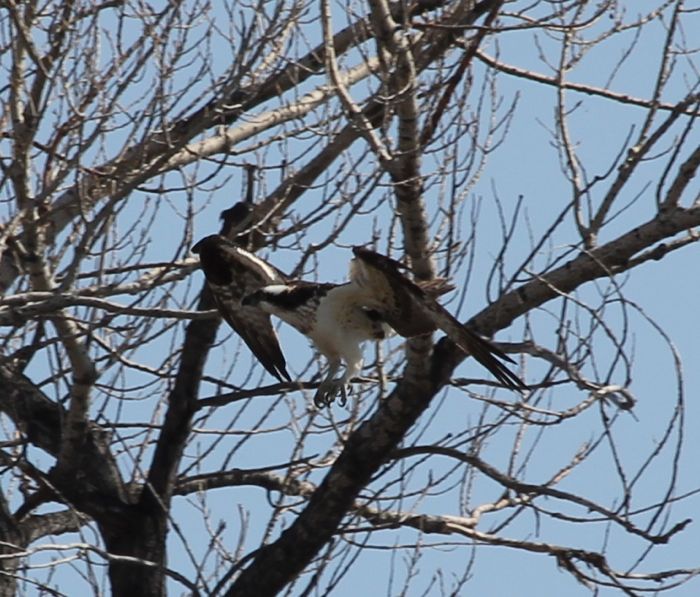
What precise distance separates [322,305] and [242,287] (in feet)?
1.54

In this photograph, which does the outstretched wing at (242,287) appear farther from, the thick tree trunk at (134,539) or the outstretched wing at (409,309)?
the thick tree trunk at (134,539)

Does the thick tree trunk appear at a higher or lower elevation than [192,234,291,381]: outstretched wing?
lower

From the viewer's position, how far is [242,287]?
20.9 ft

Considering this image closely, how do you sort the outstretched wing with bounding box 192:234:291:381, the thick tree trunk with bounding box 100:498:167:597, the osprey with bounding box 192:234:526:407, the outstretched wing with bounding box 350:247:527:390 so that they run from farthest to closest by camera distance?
the outstretched wing with bounding box 192:234:291:381
the thick tree trunk with bounding box 100:498:167:597
the osprey with bounding box 192:234:526:407
the outstretched wing with bounding box 350:247:527:390

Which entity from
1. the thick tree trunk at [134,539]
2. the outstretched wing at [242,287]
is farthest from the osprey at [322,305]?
the thick tree trunk at [134,539]

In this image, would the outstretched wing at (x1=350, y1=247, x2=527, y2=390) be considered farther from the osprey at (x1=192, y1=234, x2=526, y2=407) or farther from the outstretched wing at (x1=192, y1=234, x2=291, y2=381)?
the outstretched wing at (x1=192, y1=234, x2=291, y2=381)

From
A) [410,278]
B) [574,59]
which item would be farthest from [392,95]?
[574,59]

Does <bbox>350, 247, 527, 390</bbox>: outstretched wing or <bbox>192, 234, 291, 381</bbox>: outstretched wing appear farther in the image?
<bbox>192, 234, 291, 381</bbox>: outstretched wing

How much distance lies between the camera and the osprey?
5.37 meters

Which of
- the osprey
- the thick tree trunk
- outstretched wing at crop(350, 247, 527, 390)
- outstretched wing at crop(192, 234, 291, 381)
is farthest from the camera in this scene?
outstretched wing at crop(192, 234, 291, 381)

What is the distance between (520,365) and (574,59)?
117 centimetres

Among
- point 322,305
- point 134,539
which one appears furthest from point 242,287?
point 134,539

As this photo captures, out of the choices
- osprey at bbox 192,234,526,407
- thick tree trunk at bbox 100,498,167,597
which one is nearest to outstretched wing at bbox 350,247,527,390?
osprey at bbox 192,234,526,407

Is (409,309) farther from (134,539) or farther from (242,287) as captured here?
(134,539)
